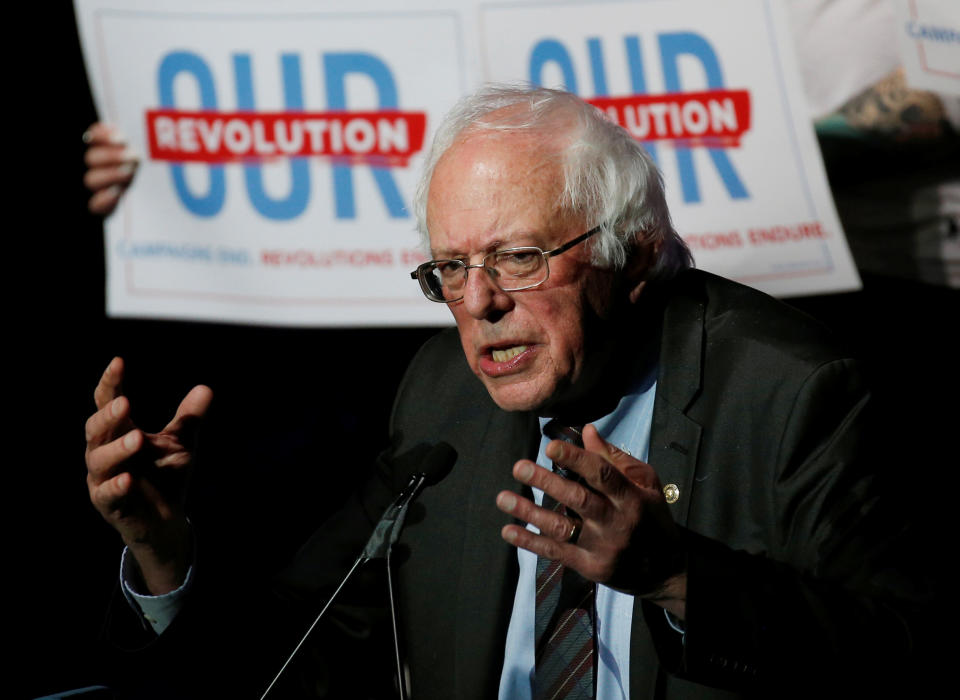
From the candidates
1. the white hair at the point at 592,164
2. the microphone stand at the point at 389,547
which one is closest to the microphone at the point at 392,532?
the microphone stand at the point at 389,547

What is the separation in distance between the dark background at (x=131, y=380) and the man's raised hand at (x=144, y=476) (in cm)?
125

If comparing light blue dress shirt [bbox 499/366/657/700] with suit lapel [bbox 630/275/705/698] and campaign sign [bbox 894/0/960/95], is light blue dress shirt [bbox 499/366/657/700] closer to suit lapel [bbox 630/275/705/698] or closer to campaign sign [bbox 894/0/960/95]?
suit lapel [bbox 630/275/705/698]

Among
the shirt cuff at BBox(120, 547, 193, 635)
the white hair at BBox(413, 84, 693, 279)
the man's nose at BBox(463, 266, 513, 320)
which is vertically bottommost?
the shirt cuff at BBox(120, 547, 193, 635)

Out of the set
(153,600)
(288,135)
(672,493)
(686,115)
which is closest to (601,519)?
(672,493)

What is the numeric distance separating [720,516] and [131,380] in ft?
7.33

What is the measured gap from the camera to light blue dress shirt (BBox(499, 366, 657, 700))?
1.83 m

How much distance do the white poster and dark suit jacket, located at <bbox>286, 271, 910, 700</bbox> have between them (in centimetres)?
85

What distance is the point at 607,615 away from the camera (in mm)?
1873

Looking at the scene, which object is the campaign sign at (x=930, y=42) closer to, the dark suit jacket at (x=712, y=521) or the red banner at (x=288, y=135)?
the dark suit jacket at (x=712, y=521)

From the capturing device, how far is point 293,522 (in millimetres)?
3230

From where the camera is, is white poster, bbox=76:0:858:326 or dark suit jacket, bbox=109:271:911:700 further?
white poster, bbox=76:0:858:326

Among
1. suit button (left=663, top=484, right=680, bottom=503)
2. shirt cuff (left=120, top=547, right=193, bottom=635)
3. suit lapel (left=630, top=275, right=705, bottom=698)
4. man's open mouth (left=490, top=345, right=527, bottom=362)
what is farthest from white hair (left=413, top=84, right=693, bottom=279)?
shirt cuff (left=120, top=547, right=193, bottom=635)

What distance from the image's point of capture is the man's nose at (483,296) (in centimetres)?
186

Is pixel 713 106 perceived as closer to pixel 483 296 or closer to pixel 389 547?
pixel 483 296
